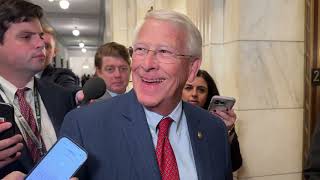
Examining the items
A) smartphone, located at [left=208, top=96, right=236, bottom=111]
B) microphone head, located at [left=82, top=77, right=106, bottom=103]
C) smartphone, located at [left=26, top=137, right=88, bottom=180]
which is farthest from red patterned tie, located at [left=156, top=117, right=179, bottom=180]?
smartphone, located at [left=208, top=96, right=236, bottom=111]

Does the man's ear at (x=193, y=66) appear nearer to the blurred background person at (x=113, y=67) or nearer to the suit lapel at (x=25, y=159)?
the suit lapel at (x=25, y=159)

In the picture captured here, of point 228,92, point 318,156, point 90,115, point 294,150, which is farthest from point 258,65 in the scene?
point 90,115

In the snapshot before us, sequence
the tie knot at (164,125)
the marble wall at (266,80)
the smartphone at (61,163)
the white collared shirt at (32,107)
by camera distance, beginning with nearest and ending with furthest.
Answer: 1. the smartphone at (61,163)
2. the tie knot at (164,125)
3. the white collared shirt at (32,107)
4. the marble wall at (266,80)

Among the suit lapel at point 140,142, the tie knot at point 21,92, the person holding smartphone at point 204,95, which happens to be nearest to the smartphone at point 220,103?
the person holding smartphone at point 204,95

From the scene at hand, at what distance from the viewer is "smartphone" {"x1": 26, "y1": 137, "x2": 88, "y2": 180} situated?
0.93m

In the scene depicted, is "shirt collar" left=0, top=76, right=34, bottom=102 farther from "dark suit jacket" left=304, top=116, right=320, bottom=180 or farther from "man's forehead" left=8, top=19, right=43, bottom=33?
"dark suit jacket" left=304, top=116, right=320, bottom=180

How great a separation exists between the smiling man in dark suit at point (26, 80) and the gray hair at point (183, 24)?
49 centimetres

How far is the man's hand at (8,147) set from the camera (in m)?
1.16

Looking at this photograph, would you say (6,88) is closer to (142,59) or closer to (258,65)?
(142,59)

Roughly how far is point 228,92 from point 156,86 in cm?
156

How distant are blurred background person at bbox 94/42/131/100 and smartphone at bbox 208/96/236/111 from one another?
30.5 inches

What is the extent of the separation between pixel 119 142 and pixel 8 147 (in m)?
0.36

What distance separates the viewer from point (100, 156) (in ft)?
3.89

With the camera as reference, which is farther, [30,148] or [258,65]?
[258,65]
